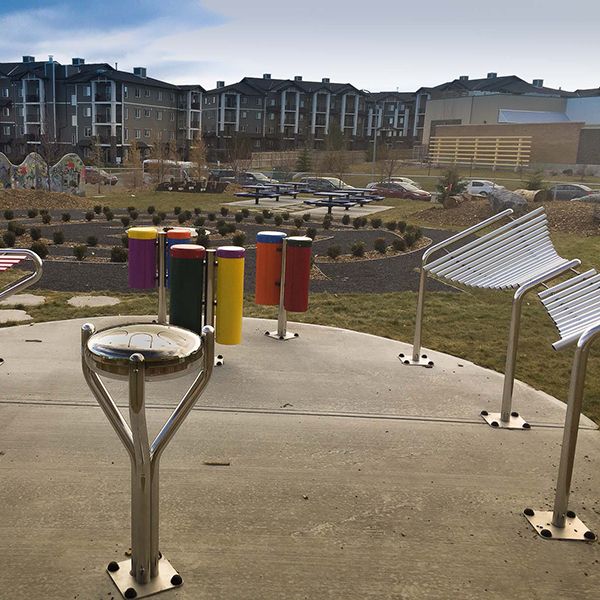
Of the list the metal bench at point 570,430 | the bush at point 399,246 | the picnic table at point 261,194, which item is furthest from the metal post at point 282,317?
the picnic table at point 261,194

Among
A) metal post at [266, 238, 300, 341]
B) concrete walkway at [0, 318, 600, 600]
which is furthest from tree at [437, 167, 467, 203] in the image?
concrete walkway at [0, 318, 600, 600]

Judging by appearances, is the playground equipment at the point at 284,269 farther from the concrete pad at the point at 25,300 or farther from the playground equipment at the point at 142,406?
the concrete pad at the point at 25,300

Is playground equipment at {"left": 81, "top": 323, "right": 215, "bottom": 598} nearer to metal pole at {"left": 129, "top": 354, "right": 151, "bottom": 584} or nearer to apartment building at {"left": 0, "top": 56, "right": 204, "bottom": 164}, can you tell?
metal pole at {"left": 129, "top": 354, "right": 151, "bottom": 584}

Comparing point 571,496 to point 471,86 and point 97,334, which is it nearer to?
point 97,334

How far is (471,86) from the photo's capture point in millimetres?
80188

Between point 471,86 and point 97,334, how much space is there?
84385mm

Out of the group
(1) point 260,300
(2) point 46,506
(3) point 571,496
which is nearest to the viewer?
(2) point 46,506

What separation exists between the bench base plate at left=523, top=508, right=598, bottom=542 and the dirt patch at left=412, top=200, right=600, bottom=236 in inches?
662

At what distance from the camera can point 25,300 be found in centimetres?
886

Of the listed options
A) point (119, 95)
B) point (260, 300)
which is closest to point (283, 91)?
point (119, 95)

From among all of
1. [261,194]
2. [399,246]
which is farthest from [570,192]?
[399,246]

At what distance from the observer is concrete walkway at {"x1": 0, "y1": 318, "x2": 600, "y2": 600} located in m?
3.04

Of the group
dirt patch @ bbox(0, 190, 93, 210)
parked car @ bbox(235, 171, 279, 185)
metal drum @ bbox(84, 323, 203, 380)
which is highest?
metal drum @ bbox(84, 323, 203, 380)

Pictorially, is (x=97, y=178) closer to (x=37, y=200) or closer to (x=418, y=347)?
(x=37, y=200)
